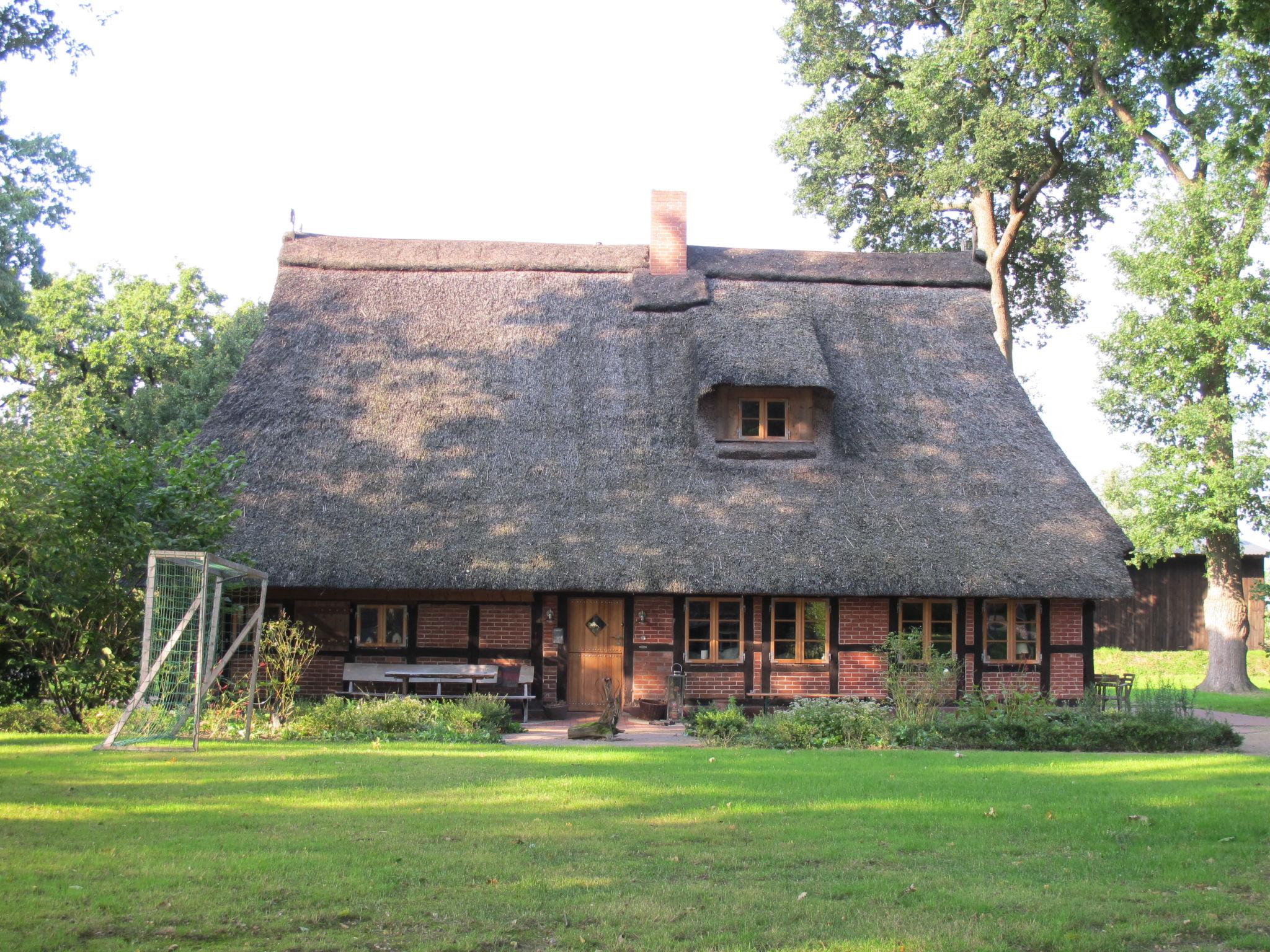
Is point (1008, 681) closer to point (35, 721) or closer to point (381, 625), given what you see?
point (381, 625)

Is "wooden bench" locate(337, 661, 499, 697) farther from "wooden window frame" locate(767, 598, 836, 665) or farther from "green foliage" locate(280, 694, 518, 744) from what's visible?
"wooden window frame" locate(767, 598, 836, 665)

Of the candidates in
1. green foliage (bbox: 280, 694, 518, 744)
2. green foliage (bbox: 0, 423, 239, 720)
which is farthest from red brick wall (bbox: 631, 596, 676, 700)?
green foliage (bbox: 0, 423, 239, 720)

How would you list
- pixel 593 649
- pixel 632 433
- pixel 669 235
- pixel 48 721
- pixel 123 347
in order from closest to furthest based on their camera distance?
pixel 48 721, pixel 593 649, pixel 632 433, pixel 669 235, pixel 123 347

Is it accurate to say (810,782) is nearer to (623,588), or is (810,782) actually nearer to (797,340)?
(623,588)

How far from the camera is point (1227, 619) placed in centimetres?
2272

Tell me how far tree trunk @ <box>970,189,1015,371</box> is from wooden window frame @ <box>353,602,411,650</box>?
16.4 m

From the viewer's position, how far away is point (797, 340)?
19.0 m

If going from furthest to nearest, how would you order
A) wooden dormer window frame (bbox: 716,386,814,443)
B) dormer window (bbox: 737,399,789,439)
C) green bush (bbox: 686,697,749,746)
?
dormer window (bbox: 737,399,789,439) → wooden dormer window frame (bbox: 716,386,814,443) → green bush (bbox: 686,697,749,746)

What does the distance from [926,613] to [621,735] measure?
5545 mm

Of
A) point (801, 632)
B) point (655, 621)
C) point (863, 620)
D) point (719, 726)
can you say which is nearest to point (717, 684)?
point (655, 621)

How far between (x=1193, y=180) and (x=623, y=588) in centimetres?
1501

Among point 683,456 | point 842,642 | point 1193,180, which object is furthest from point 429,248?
point 1193,180

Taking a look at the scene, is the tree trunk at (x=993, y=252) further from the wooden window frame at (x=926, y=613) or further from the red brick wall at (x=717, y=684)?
the red brick wall at (x=717, y=684)

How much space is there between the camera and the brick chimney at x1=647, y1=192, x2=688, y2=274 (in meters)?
21.6
